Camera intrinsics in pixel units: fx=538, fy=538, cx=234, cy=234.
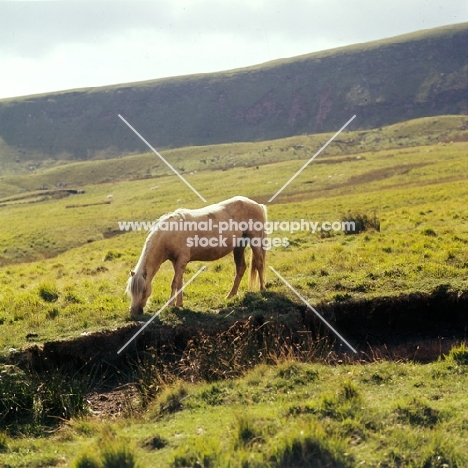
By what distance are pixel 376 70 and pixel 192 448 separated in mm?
209737

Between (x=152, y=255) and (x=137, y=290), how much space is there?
0.87 metres

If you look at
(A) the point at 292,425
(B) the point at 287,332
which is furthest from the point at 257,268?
(A) the point at 292,425

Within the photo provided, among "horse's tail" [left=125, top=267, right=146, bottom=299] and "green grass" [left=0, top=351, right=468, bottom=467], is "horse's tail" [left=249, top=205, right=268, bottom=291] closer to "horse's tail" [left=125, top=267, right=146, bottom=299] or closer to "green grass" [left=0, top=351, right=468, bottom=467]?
"horse's tail" [left=125, top=267, right=146, bottom=299]

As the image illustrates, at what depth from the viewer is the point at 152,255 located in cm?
1174

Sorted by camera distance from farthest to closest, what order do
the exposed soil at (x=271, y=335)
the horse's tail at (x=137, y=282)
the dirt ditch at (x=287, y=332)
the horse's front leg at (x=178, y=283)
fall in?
the horse's front leg at (x=178, y=283)
the horse's tail at (x=137, y=282)
the dirt ditch at (x=287, y=332)
the exposed soil at (x=271, y=335)

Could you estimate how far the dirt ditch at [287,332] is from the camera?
34.1ft

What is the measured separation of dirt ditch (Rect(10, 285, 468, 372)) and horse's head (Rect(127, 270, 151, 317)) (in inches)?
20.8

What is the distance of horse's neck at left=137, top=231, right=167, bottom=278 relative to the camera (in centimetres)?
1158

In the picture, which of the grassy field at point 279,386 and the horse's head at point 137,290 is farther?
the horse's head at point 137,290

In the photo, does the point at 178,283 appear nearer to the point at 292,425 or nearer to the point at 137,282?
the point at 137,282

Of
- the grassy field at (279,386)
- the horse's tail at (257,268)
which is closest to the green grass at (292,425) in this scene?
the grassy field at (279,386)

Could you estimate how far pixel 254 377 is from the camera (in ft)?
27.6

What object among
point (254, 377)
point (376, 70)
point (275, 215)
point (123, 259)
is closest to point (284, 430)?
point (254, 377)

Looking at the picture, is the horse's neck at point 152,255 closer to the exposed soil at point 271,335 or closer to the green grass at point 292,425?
the exposed soil at point 271,335
